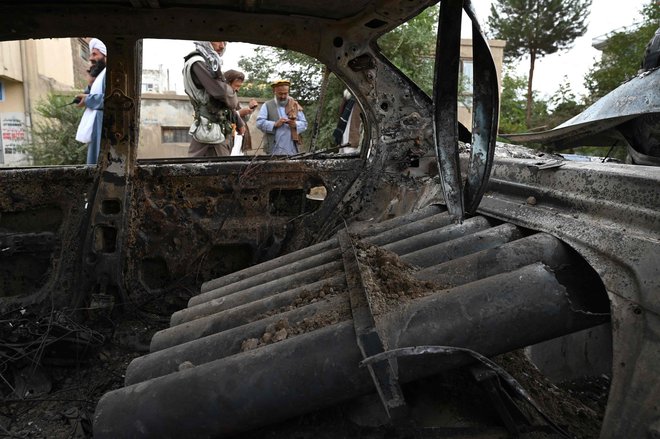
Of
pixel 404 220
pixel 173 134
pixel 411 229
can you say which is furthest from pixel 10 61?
pixel 411 229

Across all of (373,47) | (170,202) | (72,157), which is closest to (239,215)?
(170,202)

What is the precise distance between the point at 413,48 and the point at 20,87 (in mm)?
9017

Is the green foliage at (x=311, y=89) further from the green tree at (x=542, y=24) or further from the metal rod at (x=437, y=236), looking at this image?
the green tree at (x=542, y=24)

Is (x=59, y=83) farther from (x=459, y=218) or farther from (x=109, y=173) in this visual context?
(x=459, y=218)

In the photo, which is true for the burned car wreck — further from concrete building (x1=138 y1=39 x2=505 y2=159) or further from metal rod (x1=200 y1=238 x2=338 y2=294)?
concrete building (x1=138 y1=39 x2=505 y2=159)

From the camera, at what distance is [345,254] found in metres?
1.95

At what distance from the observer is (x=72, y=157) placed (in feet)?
32.0

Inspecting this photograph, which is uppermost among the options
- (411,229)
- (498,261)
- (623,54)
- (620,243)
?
(623,54)

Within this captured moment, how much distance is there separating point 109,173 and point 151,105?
31.1ft

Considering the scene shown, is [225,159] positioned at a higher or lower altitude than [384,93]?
lower

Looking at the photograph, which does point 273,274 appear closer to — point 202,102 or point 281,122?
point 202,102

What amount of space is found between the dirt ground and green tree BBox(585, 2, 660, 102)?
1248 cm

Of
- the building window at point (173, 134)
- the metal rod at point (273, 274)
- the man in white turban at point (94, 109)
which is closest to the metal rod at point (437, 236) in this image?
the metal rod at point (273, 274)

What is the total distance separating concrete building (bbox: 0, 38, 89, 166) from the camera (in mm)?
11117
